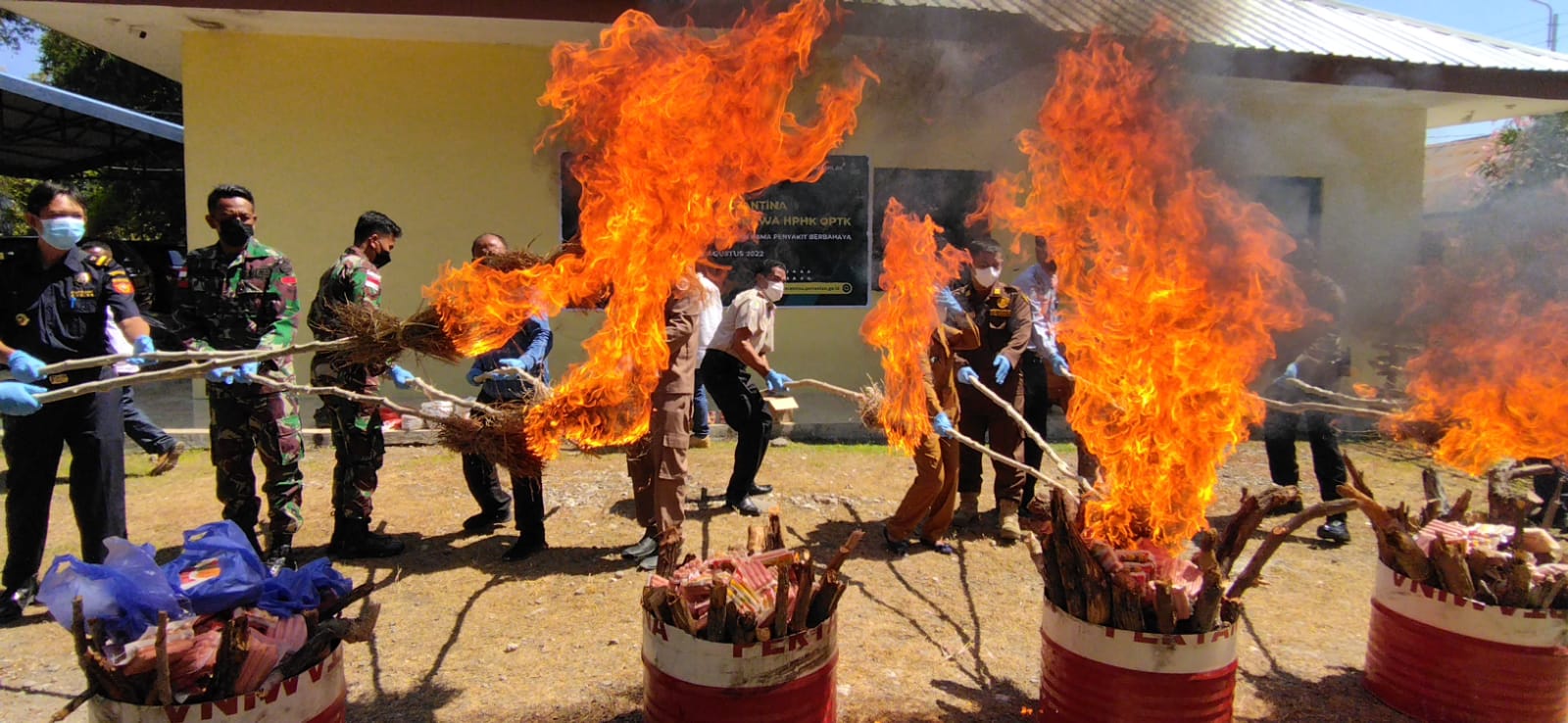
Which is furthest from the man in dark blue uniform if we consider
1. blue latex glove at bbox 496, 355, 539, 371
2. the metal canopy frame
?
the metal canopy frame

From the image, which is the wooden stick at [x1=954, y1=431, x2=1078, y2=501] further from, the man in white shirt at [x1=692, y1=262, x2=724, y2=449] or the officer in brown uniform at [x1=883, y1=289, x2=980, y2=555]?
the man in white shirt at [x1=692, y1=262, x2=724, y2=449]

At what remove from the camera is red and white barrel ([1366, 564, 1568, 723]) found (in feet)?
10.8

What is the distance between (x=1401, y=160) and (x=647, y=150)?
425 inches

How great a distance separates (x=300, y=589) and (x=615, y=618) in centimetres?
189

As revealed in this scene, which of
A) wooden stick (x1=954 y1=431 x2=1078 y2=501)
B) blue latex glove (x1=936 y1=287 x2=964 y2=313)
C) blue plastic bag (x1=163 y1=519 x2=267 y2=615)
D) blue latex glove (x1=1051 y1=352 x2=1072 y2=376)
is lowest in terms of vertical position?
blue plastic bag (x1=163 y1=519 x2=267 y2=615)

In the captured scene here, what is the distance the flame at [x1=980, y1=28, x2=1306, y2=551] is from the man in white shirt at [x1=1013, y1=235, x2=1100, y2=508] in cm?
78

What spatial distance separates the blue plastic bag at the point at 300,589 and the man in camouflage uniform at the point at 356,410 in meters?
2.17

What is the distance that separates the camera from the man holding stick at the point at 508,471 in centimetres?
501

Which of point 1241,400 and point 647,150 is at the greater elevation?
point 647,150

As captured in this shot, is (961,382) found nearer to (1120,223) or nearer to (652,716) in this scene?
(1120,223)

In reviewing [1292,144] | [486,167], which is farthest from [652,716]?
[1292,144]

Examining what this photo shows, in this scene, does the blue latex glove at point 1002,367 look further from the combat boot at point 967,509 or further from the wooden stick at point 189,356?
the wooden stick at point 189,356

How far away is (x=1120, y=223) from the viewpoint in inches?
173

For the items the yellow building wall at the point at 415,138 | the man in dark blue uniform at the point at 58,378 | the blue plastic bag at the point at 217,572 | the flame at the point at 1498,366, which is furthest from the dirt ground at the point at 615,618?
the yellow building wall at the point at 415,138
